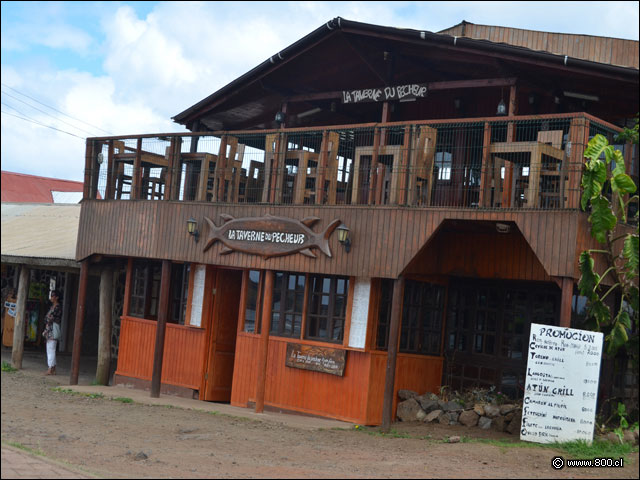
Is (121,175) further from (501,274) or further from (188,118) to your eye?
(501,274)

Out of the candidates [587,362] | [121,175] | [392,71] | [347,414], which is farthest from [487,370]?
[121,175]

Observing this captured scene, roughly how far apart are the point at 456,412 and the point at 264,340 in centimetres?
339

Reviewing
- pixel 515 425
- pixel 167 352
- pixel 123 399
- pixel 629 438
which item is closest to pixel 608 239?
pixel 629 438

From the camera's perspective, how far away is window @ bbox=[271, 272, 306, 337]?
14578 mm

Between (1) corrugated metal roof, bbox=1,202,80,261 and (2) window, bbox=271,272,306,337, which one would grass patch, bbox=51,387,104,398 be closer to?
(1) corrugated metal roof, bbox=1,202,80,261

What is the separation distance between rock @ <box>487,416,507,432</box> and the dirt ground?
197 mm

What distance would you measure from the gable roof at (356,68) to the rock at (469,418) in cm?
546

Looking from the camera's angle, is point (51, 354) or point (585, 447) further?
point (51, 354)

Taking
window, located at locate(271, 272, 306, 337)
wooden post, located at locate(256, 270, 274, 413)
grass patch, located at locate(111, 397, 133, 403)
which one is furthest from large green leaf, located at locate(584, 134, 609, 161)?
grass patch, located at locate(111, 397, 133, 403)

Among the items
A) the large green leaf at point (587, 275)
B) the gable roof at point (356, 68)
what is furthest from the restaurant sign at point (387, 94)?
the large green leaf at point (587, 275)

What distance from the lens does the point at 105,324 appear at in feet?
57.5

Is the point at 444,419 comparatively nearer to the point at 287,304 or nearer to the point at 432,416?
the point at 432,416

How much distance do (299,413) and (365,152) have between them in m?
4.47

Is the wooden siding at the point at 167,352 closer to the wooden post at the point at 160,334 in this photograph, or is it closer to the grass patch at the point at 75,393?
the wooden post at the point at 160,334
